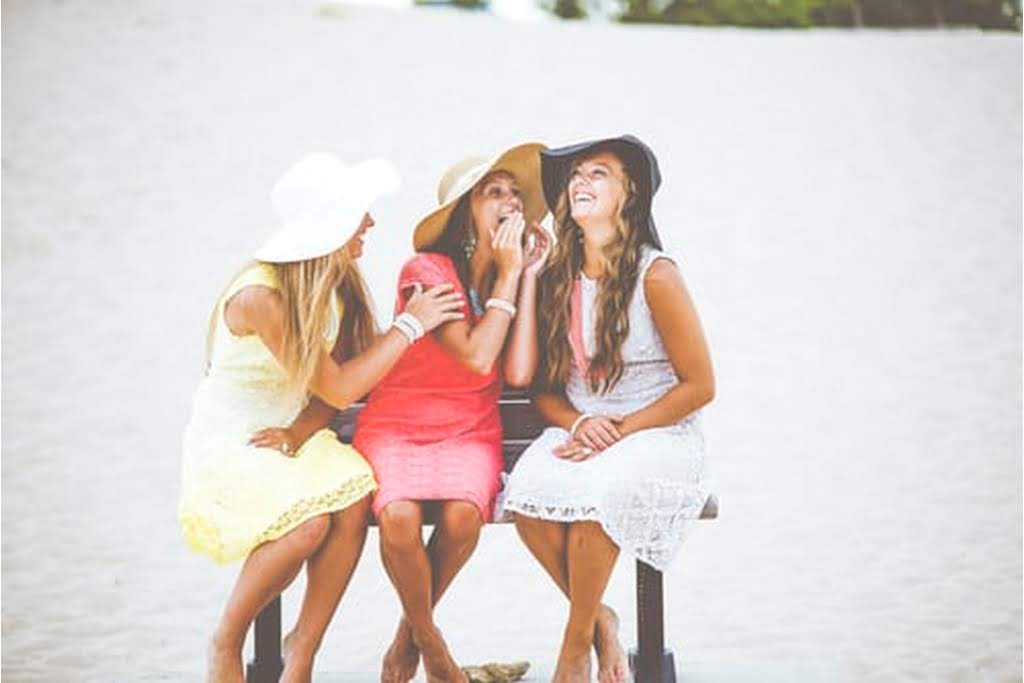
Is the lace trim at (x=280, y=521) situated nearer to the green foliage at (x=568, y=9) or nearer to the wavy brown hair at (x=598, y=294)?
the wavy brown hair at (x=598, y=294)

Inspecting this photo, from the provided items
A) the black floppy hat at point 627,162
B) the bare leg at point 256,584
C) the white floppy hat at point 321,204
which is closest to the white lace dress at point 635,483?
the black floppy hat at point 627,162

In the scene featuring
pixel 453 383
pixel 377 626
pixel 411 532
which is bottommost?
pixel 377 626

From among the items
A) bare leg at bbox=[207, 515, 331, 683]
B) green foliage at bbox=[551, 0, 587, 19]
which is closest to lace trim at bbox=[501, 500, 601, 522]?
bare leg at bbox=[207, 515, 331, 683]

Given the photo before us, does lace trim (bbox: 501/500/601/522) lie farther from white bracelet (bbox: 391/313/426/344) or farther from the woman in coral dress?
white bracelet (bbox: 391/313/426/344)

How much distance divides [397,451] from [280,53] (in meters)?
15.8

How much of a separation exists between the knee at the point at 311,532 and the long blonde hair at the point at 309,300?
1.00 feet

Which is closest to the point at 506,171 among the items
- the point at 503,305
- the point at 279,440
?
the point at 503,305

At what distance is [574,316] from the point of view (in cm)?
402

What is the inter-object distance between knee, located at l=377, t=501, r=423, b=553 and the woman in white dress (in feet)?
0.77

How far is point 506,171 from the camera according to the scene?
13.5 ft

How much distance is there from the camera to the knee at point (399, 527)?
3719 millimetres

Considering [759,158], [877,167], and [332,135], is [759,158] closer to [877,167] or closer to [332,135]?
[877,167]

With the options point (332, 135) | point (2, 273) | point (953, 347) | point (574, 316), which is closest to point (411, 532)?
point (574, 316)

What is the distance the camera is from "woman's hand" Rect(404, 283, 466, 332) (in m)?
3.86
